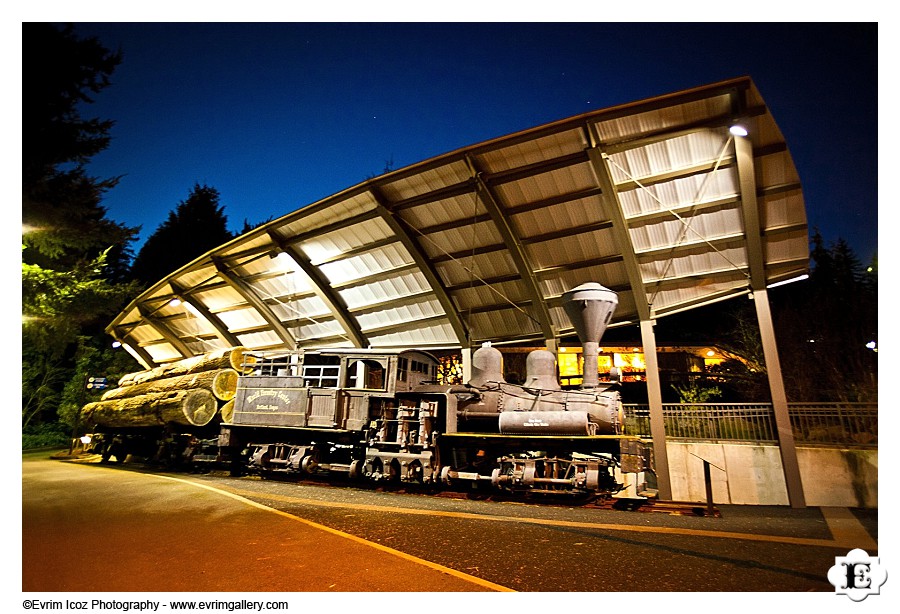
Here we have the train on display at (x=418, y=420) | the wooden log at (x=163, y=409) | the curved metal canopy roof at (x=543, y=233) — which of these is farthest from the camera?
the wooden log at (x=163, y=409)

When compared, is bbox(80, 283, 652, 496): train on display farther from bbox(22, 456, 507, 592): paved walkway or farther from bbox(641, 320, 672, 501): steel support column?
bbox(22, 456, 507, 592): paved walkway

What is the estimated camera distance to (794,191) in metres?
→ 9.91

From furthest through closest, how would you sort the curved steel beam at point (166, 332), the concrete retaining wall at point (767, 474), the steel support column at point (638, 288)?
the curved steel beam at point (166, 332)
the steel support column at point (638, 288)
the concrete retaining wall at point (767, 474)

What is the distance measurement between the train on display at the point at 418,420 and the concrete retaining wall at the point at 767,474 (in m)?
1.70

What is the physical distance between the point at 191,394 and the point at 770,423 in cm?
1510

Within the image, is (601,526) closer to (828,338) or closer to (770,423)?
(770,423)

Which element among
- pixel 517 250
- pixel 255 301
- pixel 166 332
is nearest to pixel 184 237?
pixel 166 332

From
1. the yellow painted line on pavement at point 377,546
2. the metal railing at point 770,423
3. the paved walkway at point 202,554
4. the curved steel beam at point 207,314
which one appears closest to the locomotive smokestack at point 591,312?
the metal railing at point 770,423

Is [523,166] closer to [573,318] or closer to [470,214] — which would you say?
[470,214]

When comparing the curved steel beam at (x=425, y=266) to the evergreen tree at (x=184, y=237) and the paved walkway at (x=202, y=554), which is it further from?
the evergreen tree at (x=184, y=237)

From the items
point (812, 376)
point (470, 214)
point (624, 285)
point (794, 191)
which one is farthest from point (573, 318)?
point (812, 376)

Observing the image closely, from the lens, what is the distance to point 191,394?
12148mm

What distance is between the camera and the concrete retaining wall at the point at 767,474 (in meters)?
9.34

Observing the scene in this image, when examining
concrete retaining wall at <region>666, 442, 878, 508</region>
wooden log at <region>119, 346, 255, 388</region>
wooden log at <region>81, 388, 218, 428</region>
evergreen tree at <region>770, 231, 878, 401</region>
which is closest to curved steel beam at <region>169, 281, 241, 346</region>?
wooden log at <region>81, 388, 218, 428</region>
